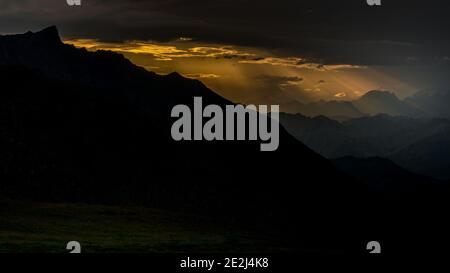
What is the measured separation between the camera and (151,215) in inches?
5979

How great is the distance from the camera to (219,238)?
102 m

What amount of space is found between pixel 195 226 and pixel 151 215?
23.6 m
